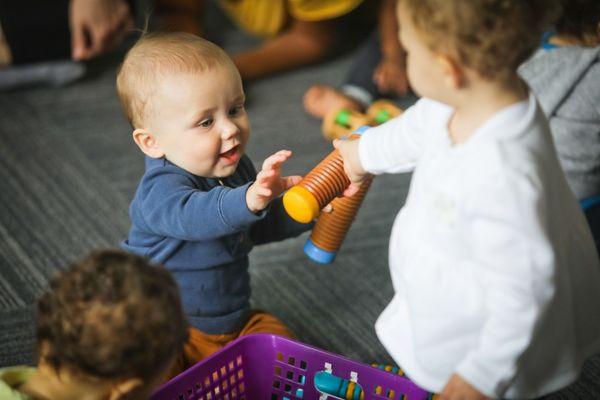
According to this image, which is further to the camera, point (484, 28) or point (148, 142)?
point (148, 142)

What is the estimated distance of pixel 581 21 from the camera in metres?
1.19

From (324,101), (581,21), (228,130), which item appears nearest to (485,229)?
(228,130)

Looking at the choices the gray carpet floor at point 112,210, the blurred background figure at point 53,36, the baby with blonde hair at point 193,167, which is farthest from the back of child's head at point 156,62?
the blurred background figure at point 53,36

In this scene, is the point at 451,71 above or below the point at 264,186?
above

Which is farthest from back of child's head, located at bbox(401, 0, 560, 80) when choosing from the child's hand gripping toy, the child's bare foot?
the child's bare foot

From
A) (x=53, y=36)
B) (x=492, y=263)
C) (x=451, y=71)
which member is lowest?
(x=53, y=36)

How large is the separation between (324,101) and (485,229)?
3.96ft

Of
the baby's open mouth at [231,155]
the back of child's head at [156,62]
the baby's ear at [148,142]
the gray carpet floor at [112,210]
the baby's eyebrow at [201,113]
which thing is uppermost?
the back of child's head at [156,62]

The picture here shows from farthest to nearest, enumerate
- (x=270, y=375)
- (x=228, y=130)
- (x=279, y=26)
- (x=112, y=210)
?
(x=279, y=26) < (x=112, y=210) < (x=270, y=375) < (x=228, y=130)

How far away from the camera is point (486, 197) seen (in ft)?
2.20

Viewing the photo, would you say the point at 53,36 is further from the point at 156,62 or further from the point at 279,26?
the point at 156,62

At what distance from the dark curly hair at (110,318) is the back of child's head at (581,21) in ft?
2.54

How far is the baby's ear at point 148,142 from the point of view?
965mm

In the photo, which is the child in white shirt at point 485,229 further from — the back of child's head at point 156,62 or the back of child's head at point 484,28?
the back of child's head at point 156,62
